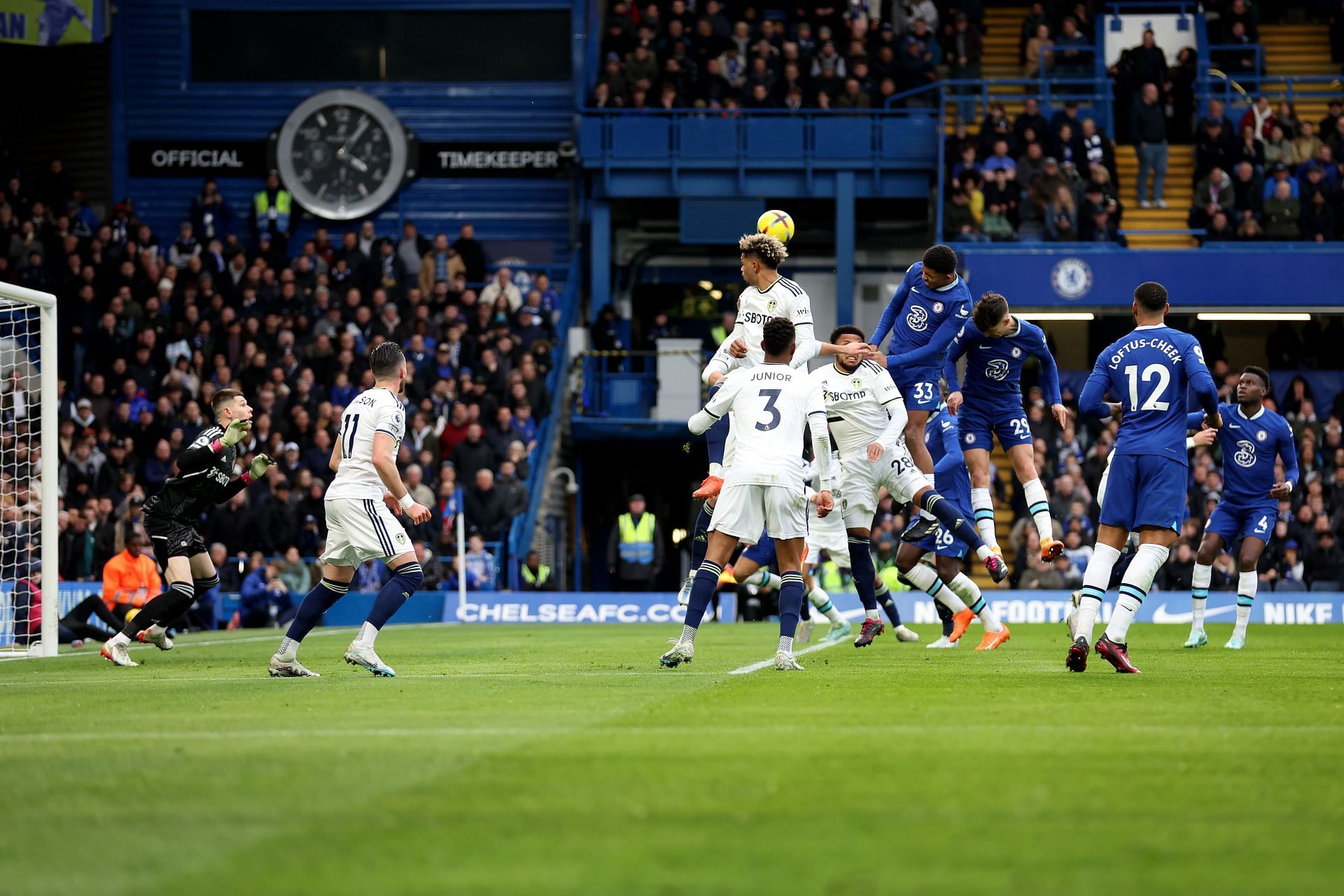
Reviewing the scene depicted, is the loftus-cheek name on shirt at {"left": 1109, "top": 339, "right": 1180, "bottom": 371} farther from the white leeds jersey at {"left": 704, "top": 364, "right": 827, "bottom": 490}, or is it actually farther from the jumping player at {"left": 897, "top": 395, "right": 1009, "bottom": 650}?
the jumping player at {"left": 897, "top": 395, "right": 1009, "bottom": 650}

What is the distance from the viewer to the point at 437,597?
2534 centimetres

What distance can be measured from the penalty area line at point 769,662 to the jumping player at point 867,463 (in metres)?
0.44

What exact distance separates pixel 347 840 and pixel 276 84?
32663 mm

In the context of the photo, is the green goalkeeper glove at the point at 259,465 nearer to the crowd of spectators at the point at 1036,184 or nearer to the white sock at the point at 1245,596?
the white sock at the point at 1245,596

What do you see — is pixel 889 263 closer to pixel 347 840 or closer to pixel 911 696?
pixel 911 696

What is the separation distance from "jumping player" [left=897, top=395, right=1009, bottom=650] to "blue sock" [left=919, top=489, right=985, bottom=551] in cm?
24

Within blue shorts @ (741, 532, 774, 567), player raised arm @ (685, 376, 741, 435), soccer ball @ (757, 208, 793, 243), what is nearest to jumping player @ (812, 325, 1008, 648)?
soccer ball @ (757, 208, 793, 243)

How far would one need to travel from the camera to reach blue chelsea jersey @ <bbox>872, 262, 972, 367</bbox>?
44.9ft

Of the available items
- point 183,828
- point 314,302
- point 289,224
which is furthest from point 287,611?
point 183,828

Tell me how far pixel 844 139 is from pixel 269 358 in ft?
38.4

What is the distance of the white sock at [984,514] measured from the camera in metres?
13.8

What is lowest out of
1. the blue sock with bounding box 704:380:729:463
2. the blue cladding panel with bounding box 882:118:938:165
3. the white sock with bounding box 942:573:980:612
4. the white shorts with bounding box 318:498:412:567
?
the white sock with bounding box 942:573:980:612

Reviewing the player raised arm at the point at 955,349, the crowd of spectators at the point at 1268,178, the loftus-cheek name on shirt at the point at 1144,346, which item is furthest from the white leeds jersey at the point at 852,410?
the crowd of spectators at the point at 1268,178

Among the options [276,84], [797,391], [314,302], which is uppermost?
[276,84]
